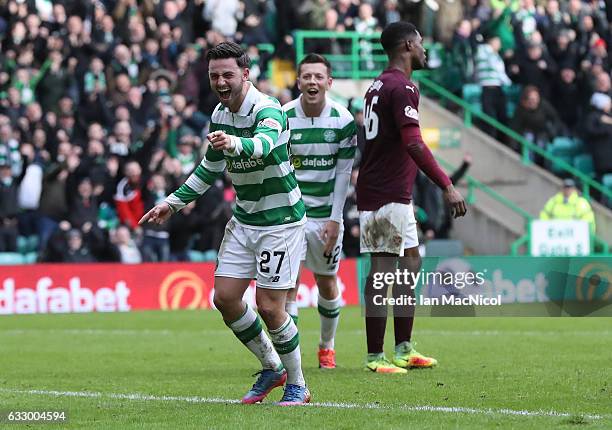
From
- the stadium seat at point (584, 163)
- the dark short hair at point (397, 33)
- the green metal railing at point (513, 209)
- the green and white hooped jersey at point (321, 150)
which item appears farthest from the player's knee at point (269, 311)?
the stadium seat at point (584, 163)

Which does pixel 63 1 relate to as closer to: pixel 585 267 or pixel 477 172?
pixel 477 172

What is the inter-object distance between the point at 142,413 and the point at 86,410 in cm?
47

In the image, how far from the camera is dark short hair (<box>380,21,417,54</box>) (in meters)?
11.0

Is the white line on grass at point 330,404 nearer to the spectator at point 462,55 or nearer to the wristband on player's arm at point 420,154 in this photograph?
the wristband on player's arm at point 420,154

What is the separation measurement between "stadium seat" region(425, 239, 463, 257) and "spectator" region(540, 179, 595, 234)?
224cm

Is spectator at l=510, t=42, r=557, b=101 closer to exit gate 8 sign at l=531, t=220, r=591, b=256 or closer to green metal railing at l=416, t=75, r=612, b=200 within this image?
green metal railing at l=416, t=75, r=612, b=200

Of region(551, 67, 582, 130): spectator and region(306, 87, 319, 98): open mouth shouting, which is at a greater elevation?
region(551, 67, 582, 130): spectator

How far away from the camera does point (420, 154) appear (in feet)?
34.1

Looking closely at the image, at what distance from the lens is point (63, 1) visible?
24703 millimetres

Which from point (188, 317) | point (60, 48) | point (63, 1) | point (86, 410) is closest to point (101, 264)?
point (188, 317)

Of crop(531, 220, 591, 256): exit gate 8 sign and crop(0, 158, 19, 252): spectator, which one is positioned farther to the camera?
crop(531, 220, 591, 256): exit gate 8 sign

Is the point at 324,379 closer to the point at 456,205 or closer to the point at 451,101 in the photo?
the point at 456,205

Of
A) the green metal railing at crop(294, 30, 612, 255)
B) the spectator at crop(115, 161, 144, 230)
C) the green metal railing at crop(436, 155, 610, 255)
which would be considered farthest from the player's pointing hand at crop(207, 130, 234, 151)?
the green metal railing at crop(294, 30, 612, 255)

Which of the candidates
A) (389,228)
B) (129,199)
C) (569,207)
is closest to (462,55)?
(569,207)
